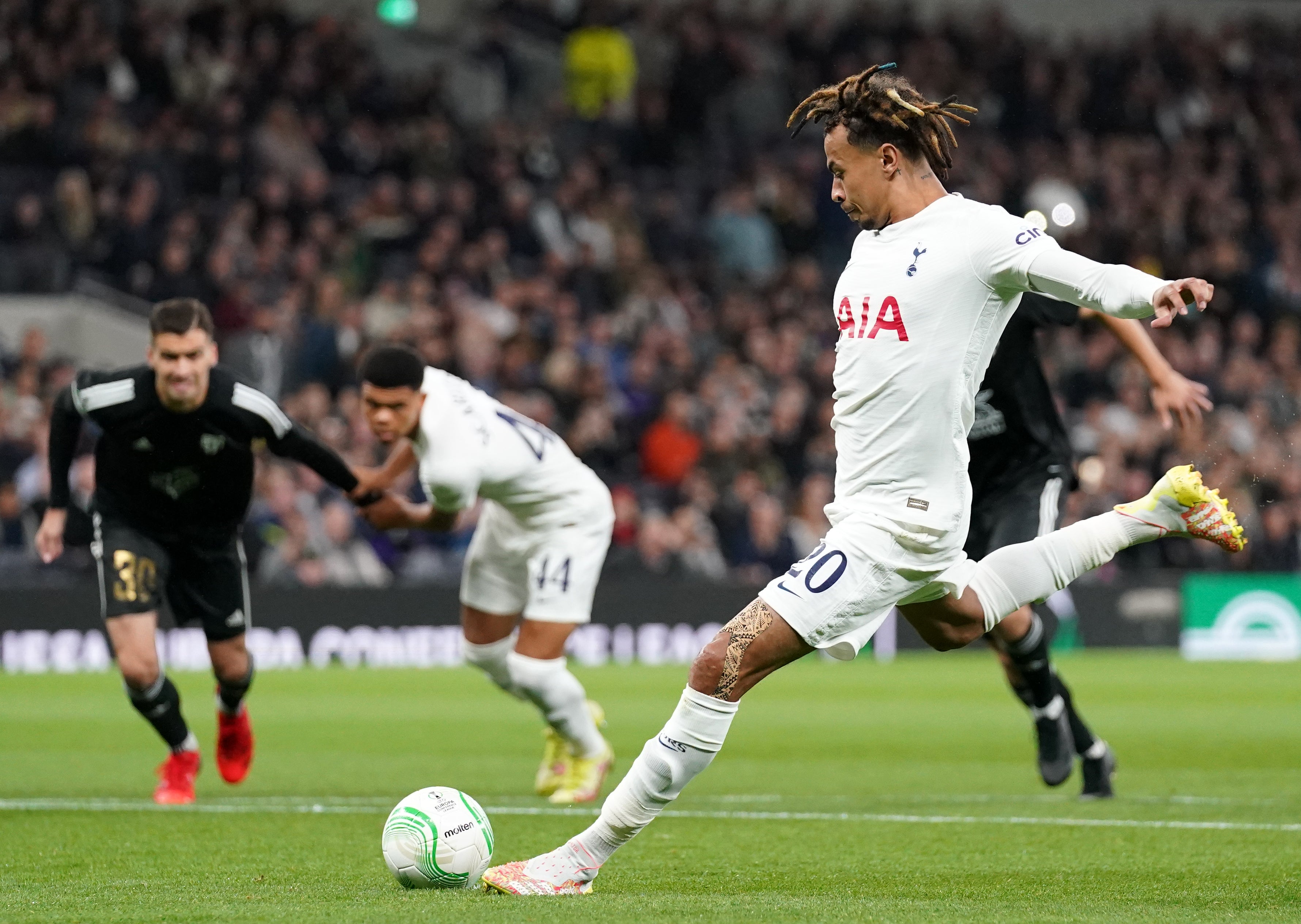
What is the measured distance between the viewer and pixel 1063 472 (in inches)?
329

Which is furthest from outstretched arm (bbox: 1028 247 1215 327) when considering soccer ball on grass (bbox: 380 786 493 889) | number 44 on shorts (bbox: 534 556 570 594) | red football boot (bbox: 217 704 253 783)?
red football boot (bbox: 217 704 253 783)

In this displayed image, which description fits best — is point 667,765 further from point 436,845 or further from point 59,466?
point 59,466

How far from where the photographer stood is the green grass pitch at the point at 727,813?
529 cm

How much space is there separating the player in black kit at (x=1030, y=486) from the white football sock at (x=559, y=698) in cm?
183

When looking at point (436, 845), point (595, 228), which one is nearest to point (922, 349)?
point (436, 845)

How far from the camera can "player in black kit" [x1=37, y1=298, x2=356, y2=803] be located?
8.05m

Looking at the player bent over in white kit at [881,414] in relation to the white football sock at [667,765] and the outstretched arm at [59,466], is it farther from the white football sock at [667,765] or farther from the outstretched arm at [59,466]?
the outstretched arm at [59,466]

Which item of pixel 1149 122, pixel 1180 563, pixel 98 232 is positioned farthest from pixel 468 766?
pixel 1149 122

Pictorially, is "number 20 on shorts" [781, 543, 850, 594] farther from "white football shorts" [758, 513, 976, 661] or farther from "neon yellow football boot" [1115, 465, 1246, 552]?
"neon yellow football boot" [1115, 465, 1246, 552]

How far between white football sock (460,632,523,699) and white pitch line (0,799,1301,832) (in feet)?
2.72

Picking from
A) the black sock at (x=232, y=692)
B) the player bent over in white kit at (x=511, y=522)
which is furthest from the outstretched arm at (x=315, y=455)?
the black sock at (x=232, y=692)

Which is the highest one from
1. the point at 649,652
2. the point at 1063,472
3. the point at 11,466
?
the point at 1063,472

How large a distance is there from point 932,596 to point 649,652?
42.9 feet

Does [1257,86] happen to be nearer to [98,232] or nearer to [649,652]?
[649,652]
